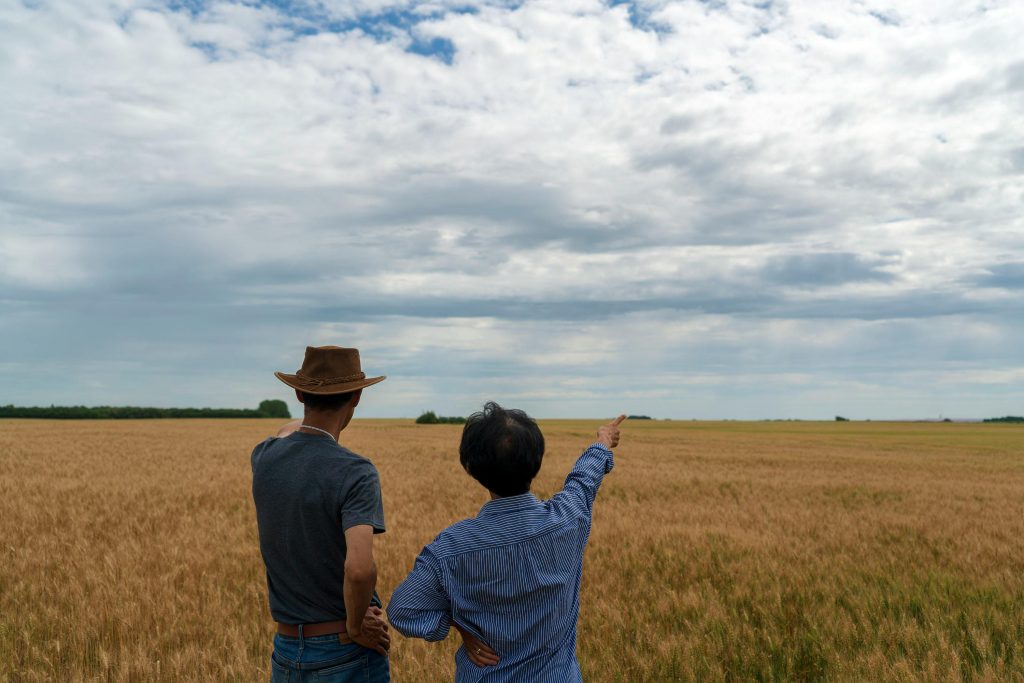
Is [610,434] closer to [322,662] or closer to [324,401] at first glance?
[324,401]

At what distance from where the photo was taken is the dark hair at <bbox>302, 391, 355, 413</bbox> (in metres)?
3.02

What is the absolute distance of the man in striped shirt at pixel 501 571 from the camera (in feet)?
7.86

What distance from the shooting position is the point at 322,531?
2938 millimetres

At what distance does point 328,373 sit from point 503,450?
1039mm

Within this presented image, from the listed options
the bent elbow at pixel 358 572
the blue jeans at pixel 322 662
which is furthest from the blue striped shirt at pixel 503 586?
the blue jeans at pixel 322 662

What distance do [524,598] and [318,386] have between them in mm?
1196

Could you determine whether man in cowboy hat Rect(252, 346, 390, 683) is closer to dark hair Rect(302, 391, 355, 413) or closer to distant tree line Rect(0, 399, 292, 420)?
dark hair Rect(302, 391, 355, 413)

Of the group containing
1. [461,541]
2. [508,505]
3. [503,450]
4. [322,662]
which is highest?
[503,450]

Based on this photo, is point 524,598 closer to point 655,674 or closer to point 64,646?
point 655,674

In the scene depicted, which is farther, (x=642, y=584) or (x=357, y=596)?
(x=642, y=584)

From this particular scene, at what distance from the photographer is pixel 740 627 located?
6.18 m

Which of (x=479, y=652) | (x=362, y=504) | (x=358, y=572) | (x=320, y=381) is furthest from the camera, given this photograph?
(x=320, y=381)

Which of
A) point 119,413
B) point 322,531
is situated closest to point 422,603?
Result: point 322,531

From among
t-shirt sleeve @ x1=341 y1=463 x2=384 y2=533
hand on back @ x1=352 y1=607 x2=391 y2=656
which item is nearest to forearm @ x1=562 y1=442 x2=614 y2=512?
t-shirt sleeve @ x1=341 y1=463 x2=384 y2=533
